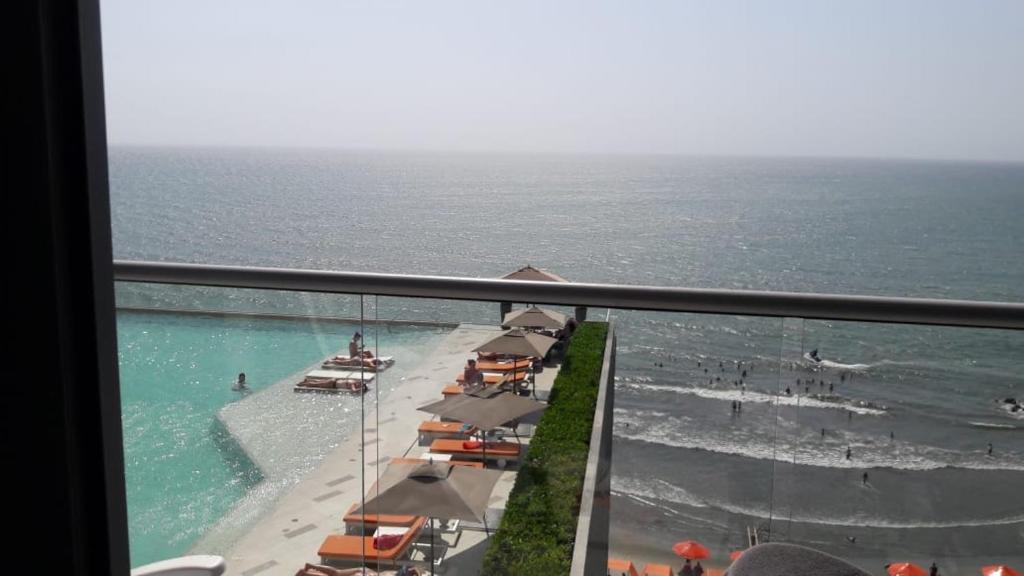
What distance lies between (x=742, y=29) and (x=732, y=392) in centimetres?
4898

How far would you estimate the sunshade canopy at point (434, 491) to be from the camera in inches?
86.6

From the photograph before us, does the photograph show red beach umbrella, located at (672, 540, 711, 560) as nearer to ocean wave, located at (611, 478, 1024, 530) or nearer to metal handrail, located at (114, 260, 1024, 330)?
ocean wave, located at (611, 478, 1024, 530)

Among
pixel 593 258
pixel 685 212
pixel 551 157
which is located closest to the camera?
pixel 593 258

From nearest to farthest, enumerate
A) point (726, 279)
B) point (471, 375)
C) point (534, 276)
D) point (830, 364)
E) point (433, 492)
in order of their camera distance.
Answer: point (830, 364), point (433, 492), point (471, 375), point (534, 276), point (726, 279)

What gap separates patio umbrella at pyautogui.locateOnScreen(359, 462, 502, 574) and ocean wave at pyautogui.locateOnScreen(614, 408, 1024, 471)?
1.30 ft

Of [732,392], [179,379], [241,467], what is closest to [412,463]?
[241,467]

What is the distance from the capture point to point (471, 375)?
91.1 inches

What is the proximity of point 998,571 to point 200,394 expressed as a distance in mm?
2083

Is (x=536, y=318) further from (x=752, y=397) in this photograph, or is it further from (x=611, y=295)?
(x=752, y=397)

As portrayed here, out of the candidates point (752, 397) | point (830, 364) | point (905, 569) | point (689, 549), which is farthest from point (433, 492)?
point (905, 569)

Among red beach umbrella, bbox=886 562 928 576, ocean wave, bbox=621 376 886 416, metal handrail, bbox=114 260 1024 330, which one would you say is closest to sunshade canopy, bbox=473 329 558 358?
Result: metal handrail, bbox=114 260 1024 330

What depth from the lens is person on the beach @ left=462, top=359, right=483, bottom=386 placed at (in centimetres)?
230

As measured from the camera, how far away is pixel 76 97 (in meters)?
0.64

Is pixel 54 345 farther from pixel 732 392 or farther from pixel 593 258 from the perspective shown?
pixel 593 258
